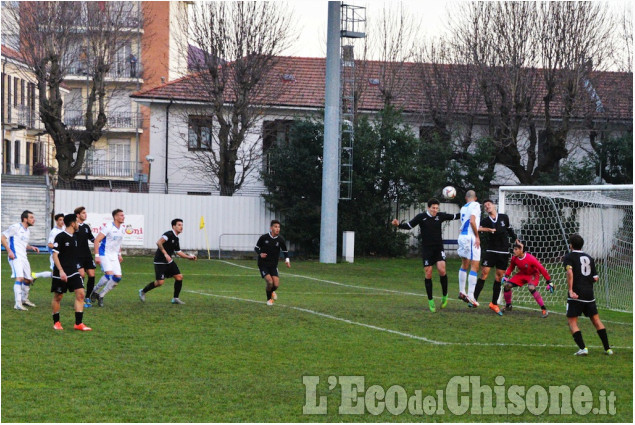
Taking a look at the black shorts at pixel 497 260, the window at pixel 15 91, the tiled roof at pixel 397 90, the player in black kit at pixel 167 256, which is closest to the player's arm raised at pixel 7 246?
the player in black kit at pixel 167 256

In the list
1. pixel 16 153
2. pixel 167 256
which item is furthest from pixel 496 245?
pixel 16 153

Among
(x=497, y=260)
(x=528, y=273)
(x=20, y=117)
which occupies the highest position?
(x=20, y=117)

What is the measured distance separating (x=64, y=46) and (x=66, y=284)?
29600 mm

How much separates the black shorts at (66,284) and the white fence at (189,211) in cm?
2489

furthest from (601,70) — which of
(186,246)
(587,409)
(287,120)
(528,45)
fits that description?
(587,409)

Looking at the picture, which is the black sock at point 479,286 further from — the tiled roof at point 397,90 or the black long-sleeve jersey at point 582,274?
the tiled roof at point 397,90

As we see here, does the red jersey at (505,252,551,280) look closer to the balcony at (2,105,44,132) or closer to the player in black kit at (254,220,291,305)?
the player in black kit at (254,220,291,305)

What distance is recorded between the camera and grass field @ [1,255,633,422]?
9.01 m

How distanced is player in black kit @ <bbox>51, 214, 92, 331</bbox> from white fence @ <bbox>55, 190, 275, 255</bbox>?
979 inches

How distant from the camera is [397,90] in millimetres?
46438

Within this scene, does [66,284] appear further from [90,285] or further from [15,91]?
[15,91]

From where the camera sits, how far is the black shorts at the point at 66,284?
47.0 ft

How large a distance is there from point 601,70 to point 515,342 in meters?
27.5

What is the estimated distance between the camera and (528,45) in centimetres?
3703
